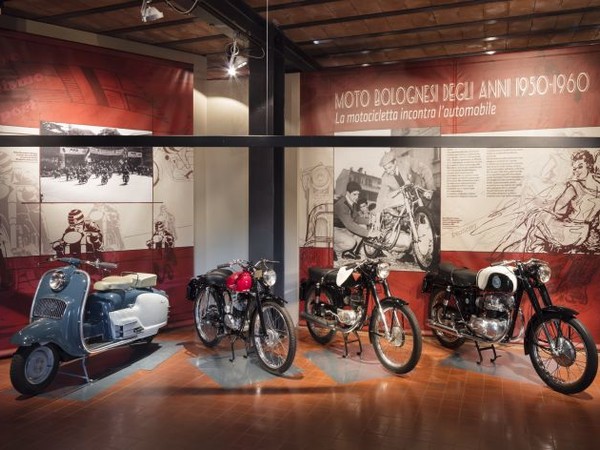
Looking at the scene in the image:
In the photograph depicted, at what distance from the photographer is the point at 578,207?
5.86 metres

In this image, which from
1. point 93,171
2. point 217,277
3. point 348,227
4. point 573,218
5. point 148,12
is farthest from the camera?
point 348,227

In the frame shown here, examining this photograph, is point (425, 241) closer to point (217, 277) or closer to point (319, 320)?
point (319, 320)

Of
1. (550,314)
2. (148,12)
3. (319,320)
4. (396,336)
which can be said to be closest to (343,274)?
(319,320)

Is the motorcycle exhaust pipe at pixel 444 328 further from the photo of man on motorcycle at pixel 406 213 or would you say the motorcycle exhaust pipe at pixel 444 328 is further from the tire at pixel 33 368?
the tire at pixel 33 368

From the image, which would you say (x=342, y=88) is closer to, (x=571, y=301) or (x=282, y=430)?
(x=571, y=301)

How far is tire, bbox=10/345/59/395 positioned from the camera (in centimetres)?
436

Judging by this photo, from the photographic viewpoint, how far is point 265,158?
6270 millimetres

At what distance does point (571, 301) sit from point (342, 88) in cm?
358

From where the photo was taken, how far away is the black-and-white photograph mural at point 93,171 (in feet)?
19.2

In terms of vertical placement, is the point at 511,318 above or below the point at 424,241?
below

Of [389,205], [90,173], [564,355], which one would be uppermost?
[90,173]

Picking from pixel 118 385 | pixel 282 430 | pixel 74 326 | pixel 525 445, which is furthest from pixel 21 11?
pixel 525 445

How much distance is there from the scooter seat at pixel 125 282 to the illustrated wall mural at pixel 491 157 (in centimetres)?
240

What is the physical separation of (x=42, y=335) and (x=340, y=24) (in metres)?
4.23
